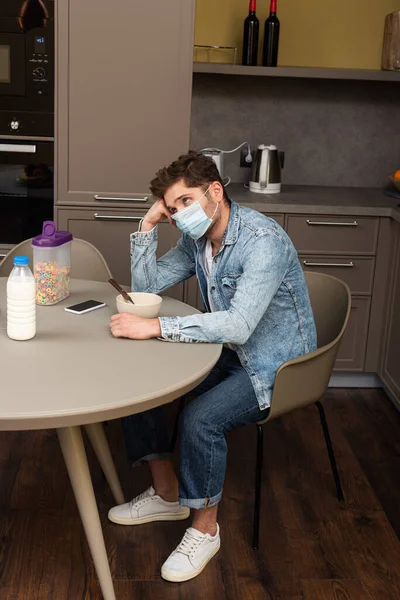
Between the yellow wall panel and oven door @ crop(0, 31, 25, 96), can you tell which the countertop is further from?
oven door @ crop(0, 31, 25, 96)

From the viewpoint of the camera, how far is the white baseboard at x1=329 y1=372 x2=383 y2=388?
390 cm

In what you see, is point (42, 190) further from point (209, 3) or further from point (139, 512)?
point (139, 512)

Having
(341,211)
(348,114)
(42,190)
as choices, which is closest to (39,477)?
(42,190)

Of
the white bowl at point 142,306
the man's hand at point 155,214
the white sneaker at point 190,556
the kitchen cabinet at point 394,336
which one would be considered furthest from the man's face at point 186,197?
the kitchen cabinet at point 394,336

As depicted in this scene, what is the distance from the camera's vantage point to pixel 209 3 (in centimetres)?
402

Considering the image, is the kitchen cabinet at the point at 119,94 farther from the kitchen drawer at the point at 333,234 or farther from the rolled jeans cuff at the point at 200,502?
the rolled jeans cuff at the point at 200,502

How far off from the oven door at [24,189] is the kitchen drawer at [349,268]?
3.96 ft

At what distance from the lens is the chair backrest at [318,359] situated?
2355mm

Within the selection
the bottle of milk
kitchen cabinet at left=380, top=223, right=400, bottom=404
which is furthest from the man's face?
kitchen cabinet at left=380, top=223, right=400, bottom=404

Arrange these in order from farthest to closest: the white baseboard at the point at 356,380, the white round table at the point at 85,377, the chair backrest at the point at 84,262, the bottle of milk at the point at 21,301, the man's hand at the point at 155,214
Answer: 1. the white baseboard at the point at 356,380
2. the chair backrest at the point at 84,262
3. the man's hand at the point at 155,214
4. the bottle of milk at the point at 21,301
5. the white round table at the point at 85,377

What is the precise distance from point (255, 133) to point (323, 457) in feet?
6.03

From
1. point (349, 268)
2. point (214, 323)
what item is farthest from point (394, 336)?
point (214, 323)

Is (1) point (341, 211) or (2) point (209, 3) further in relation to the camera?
(2) point (209, 3)

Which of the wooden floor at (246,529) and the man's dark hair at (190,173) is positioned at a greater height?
the man's dark hair at (190,173)
